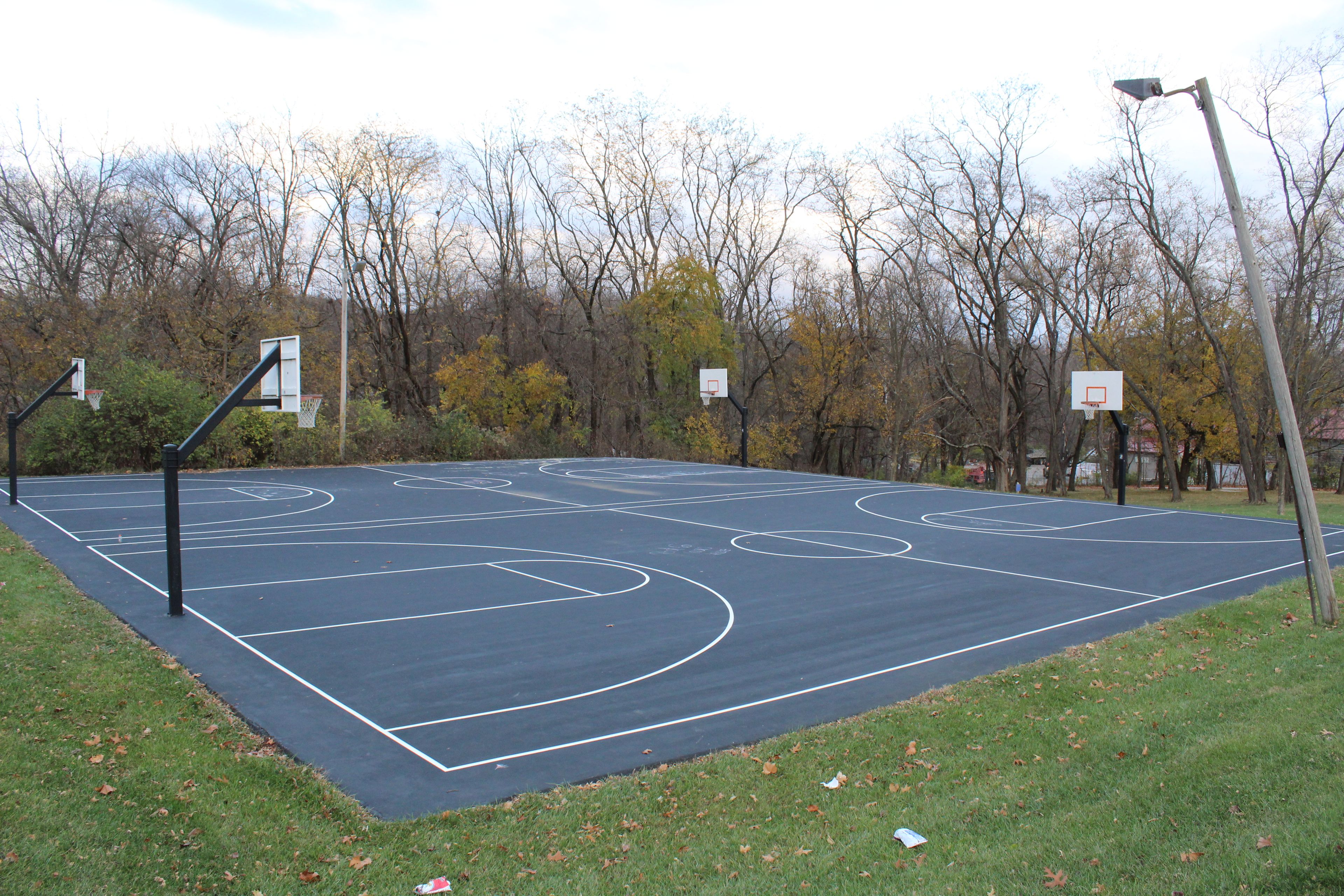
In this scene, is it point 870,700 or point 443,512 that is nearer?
point 870,700

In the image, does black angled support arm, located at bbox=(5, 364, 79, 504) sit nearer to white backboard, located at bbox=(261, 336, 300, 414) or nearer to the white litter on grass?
white backboard, located at bbox=(261, 336, 300, 414)

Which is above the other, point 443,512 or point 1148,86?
point 1148,86

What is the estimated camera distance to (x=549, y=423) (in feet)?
129

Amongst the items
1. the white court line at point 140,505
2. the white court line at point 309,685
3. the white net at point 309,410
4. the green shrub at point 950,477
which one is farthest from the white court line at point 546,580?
the green shrub at point 950,477

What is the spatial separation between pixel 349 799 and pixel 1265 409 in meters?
32.5

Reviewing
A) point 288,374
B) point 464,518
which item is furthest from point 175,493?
point 464,518

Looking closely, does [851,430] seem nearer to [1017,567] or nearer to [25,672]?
[1017,567]

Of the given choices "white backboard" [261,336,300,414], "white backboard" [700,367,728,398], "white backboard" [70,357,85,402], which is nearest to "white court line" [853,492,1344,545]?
"white backboard" [261,336,300,414]

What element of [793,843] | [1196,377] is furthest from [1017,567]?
[1196,377]

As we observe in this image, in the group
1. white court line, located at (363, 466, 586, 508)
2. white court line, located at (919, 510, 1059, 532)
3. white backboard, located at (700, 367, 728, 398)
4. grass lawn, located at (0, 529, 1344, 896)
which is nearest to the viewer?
grass lawn, located at (0, 529, 1344, 896)

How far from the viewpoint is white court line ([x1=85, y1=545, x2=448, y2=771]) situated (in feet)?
20.6

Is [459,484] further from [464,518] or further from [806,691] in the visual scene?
[806,691]

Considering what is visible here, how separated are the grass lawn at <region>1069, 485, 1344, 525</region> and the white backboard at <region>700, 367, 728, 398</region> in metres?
13.7

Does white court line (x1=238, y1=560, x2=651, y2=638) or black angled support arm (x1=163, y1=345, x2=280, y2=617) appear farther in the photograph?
black angled support arm (x1=163, y1=345, x2=280, y2=617)
